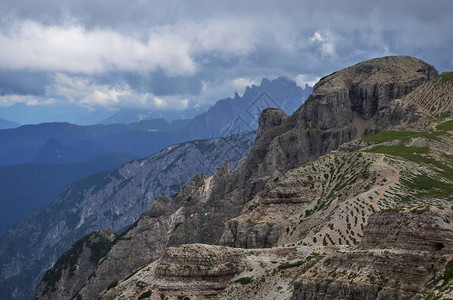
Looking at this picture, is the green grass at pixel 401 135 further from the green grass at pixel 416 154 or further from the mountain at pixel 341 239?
the green grass at pixel 416 154

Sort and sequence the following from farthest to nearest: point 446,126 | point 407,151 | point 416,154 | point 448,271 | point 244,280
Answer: point 446,126 → point 407,151 → point 416,154 → point 244,280 → point 448,271

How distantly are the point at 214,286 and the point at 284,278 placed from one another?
43.6 ft

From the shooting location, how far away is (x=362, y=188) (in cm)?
11288

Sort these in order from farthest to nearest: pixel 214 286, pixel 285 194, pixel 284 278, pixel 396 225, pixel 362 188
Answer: pixel 285 194
pixel 362 188
pixel 214 286
pixel 284 278
pixel 396 225

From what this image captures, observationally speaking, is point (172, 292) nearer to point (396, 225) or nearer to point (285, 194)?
point (396, 225)

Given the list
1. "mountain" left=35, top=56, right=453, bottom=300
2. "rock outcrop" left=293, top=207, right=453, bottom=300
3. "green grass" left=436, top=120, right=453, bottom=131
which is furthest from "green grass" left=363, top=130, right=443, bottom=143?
"rock outcrop" left=293, top=207, right=453, bottom=300

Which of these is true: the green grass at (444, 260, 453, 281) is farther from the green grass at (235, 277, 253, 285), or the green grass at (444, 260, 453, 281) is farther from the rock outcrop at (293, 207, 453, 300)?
the green grass at (235, 277, 253, 285)

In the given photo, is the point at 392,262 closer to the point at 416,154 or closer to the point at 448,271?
the point at 448,271

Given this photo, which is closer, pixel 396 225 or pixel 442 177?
pixel 396 225

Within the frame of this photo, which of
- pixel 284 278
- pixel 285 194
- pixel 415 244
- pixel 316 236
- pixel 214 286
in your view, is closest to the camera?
pixel 415 244

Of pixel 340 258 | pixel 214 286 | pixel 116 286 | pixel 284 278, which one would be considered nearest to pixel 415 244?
pixel 340 258

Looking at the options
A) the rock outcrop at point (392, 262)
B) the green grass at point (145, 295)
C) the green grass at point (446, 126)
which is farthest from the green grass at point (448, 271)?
the green grass at point (446, 126)

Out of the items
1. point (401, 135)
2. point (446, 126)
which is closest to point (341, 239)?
point (401, 135)

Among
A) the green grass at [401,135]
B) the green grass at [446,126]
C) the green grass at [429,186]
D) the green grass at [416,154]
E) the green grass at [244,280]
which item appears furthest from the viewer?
the green grass at [446,126]
